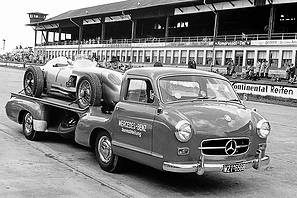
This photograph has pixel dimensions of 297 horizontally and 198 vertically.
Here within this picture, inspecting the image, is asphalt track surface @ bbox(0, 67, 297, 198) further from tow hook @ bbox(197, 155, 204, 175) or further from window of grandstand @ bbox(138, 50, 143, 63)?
window of grandstand @ bbox(138, 50, 143, 63)

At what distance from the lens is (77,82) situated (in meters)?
8.74

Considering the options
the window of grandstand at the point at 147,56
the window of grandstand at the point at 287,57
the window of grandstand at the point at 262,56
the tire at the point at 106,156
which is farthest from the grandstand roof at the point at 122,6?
the tire at the point at 106,156

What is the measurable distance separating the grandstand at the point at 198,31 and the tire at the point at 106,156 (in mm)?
31804

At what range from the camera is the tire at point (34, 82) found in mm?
9797

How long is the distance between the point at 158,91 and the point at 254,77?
90.6ft

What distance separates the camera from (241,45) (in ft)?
139

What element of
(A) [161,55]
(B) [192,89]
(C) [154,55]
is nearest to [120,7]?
(C) [154,55]

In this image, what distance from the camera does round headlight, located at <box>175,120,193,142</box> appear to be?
590cm

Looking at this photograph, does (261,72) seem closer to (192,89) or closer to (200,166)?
(192,89)

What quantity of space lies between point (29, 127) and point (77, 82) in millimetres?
1741

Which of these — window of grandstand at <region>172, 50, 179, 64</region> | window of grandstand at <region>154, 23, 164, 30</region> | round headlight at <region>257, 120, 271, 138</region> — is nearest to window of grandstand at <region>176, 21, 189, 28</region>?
window of grandstand at <region>154, 23, 164, 30</region>

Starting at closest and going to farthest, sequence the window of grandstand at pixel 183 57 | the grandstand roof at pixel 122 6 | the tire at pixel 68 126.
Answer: the tire at pixel 68 126 < the window of grandstand at pixel 183 57 < the grandstand roof at pixel 122 6

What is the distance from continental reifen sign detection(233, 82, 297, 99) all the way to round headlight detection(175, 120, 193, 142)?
69.2 feet

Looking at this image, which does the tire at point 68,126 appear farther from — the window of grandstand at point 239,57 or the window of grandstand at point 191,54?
the window of grandstand at point 191,54
